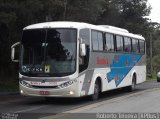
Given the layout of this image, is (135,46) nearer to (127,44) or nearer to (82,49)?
(127,44)

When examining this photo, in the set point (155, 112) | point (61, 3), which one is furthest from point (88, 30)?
point (61, 3)

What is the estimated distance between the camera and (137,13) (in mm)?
51656

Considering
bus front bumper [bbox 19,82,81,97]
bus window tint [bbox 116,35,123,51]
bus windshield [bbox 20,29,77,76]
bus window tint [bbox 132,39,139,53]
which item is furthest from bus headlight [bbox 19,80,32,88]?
bus window tint [bbox 132,39,139,53]

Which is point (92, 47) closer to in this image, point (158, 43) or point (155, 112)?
point (155, 112)

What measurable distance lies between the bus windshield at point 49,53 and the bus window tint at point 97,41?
68.3 inches

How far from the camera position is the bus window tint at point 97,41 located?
1909 centimetres

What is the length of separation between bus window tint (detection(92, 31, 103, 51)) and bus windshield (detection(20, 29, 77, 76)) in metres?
1.73

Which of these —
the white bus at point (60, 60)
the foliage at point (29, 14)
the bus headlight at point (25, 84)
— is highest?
the foliage at point (29, 14)

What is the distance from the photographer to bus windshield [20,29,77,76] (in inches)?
677

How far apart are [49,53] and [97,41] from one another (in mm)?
2879

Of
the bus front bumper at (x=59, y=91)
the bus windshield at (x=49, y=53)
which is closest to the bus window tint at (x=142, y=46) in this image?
the bus windshield at (x=49, y=53)

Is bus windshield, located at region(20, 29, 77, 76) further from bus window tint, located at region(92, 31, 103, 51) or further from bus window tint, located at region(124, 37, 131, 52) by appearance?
bus window tint, located at region(124, 37, 131, 52)

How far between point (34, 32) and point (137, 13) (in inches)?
1376

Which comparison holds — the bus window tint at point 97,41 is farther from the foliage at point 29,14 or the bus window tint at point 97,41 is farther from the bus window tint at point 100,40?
the foliage at point 29,14
